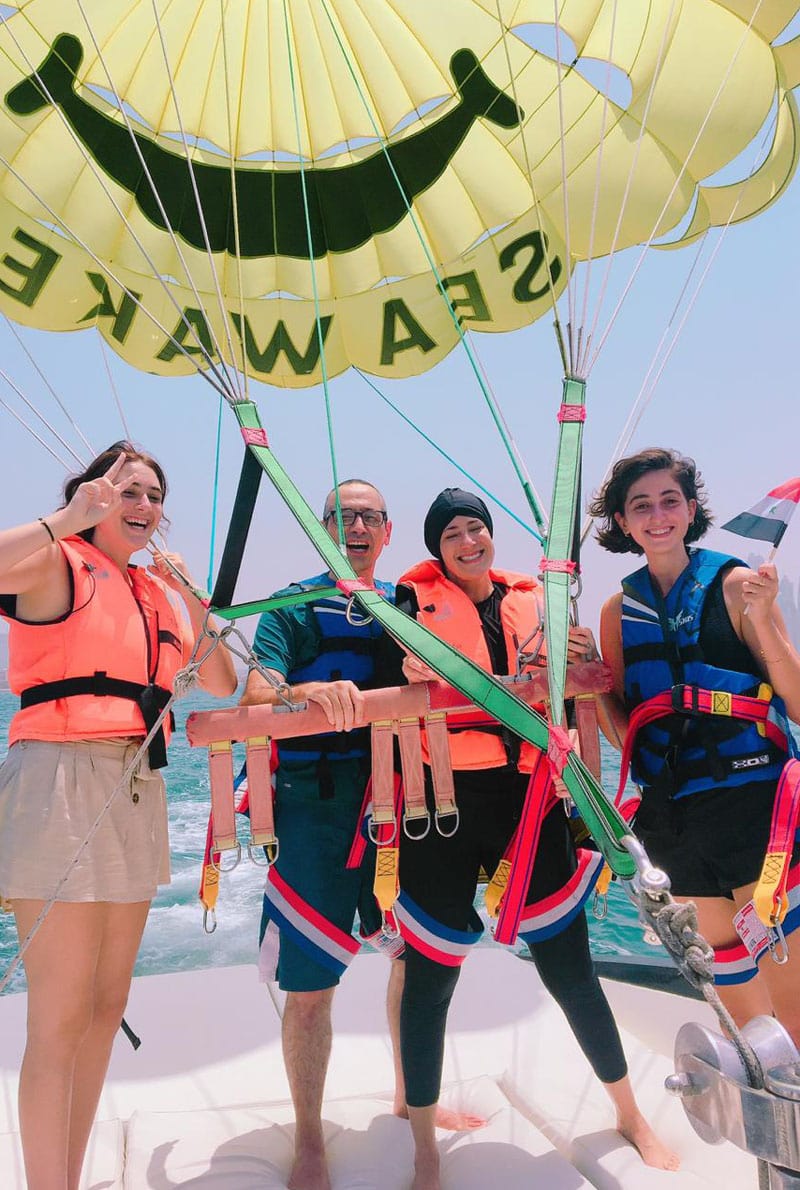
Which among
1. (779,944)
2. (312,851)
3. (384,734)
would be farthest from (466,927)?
(779,944)

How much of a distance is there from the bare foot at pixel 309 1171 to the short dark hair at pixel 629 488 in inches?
74.9

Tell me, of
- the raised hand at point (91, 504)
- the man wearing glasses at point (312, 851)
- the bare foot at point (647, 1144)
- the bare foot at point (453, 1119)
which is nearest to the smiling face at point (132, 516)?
the raised hand at point (91, 504)

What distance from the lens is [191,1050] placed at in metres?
3.53

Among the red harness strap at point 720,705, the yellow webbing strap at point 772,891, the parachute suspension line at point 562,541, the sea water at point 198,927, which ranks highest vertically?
the parachute suspension line at point 562,541

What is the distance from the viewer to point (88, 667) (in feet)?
6.89

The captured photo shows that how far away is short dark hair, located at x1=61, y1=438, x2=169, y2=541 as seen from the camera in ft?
7.41

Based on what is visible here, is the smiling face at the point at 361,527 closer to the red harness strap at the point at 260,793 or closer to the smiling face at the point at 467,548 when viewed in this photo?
the smiling face at the point at 467,548

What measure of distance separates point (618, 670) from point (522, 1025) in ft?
6.17

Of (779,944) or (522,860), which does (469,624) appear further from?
Result: (779,944)

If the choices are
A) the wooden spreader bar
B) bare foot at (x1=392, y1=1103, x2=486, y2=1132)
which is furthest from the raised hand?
bare foot at (x1=392, y1=1103, x2=486, y2=1132)

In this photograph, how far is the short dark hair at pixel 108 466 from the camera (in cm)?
226

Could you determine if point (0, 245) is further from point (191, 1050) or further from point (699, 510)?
point (191, 1050)

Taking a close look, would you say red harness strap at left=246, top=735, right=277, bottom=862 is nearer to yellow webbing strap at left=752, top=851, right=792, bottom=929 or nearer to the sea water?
yellow webbing strap at left=752, top=851, right=792, bottom=929

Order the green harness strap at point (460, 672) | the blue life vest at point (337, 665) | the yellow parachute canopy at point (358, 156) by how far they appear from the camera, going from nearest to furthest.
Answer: the green harness strap at point (460, 672)
the blue life vest at point (337, 665)
the yellow parachute canopy at point (358, 156)
